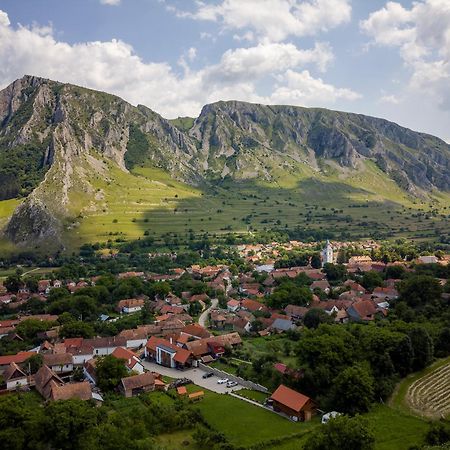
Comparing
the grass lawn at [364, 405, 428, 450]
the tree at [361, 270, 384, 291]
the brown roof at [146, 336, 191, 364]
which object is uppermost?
the tree at [361, 270, 384, 291]

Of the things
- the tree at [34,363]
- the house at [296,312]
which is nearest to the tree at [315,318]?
the house at [296,312]

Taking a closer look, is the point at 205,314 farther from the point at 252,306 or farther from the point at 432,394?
the point at 432,394

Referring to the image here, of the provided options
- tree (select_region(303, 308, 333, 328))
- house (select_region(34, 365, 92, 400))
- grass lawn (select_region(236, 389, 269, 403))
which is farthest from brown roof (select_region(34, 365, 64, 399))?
tree (select_region(303, 308, 333, 328))

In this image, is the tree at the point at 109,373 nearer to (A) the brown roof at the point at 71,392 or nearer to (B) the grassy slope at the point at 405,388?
(A) the brown roof at the point at 71,392

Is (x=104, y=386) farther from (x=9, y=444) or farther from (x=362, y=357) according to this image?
(x=362, y=357)

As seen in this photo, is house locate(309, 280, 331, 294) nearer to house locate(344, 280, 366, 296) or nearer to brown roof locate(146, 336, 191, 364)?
house locate(344, 280, 366, 296)

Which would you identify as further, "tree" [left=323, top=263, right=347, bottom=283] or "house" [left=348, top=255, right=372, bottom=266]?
"house" [left=348, top=255, right=372, bottom=266]

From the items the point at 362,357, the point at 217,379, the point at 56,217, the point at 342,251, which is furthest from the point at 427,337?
the point at 56,217
